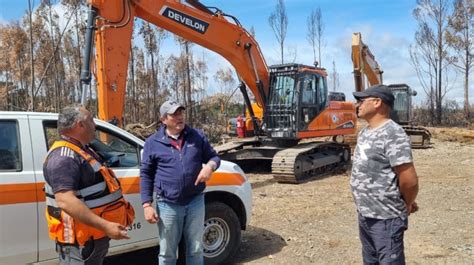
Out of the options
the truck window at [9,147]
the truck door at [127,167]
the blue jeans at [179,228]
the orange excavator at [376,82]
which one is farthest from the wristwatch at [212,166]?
the orange excavator at [376,82]

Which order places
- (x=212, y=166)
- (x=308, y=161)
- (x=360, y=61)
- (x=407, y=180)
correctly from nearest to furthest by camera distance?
(x=407, y=180) → (x=212, y=166) → (x=308, y=161) → (x=360, y=61)

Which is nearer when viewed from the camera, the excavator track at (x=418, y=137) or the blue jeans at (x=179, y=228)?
the blue jeans at (x=179, y=228)

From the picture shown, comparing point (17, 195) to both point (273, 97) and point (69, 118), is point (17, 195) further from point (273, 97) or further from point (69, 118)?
point (273, 97)

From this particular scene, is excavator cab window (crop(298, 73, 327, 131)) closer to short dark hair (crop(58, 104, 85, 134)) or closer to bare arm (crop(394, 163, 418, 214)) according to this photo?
bare arm (crop(394, 163, 418, 214))

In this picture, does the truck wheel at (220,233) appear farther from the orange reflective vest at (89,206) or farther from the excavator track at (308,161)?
the excavator track at (308,161)

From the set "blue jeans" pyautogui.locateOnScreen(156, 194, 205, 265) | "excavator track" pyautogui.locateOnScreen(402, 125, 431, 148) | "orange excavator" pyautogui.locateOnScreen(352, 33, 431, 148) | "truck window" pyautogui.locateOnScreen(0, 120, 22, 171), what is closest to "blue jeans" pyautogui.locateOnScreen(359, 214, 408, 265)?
"blue jeans" pyautogui.locateOnScreen(156, 194, 205, 265)

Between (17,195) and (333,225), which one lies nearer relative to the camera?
(17,195)

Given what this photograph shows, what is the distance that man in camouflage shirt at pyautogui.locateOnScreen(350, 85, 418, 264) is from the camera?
351 centimetres

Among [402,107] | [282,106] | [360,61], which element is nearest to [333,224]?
[282,106]

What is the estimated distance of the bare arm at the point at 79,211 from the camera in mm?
3033

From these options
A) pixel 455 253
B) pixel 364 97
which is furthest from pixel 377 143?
pixel 455 253

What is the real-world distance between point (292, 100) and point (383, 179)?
9.06m

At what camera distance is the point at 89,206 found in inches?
127

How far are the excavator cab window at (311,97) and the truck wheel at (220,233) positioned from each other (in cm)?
716
